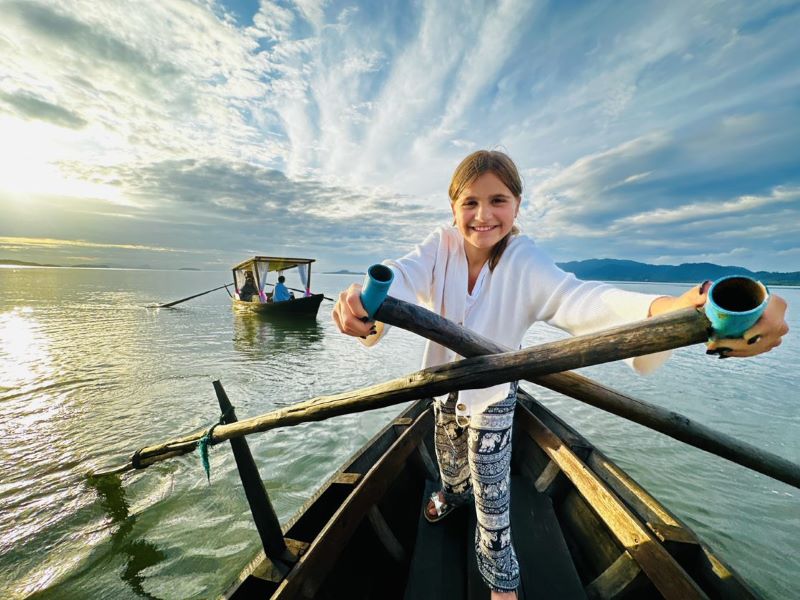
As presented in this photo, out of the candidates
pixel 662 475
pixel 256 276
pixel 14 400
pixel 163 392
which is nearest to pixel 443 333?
pixel 662 475

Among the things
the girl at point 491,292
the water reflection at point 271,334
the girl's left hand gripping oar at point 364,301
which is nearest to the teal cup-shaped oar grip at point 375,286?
the girl's left hand gripping oar at point 364,301

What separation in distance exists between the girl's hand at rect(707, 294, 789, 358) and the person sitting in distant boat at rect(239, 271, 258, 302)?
73.7 ft

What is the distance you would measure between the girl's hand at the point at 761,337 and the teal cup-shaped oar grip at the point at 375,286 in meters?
1.00

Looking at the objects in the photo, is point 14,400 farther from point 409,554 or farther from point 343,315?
point 343,315

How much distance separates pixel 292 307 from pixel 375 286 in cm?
1861

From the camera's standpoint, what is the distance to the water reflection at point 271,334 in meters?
14.4

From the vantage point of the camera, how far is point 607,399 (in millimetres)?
1655

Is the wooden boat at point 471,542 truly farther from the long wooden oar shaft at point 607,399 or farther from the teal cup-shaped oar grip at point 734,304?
the teal cup-shaped oar grip at point 734,304

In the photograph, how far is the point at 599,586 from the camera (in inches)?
92.5

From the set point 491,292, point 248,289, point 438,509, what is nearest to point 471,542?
point 438,509

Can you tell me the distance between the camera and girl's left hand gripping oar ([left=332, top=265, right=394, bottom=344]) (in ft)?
4.15

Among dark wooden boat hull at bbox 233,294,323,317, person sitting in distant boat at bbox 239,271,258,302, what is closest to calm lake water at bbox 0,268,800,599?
dark wooden boat hull at bbox 233,294,323,317

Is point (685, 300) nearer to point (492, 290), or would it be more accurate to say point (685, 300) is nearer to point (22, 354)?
point (492, 290)

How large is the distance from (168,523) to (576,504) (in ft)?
15.6
